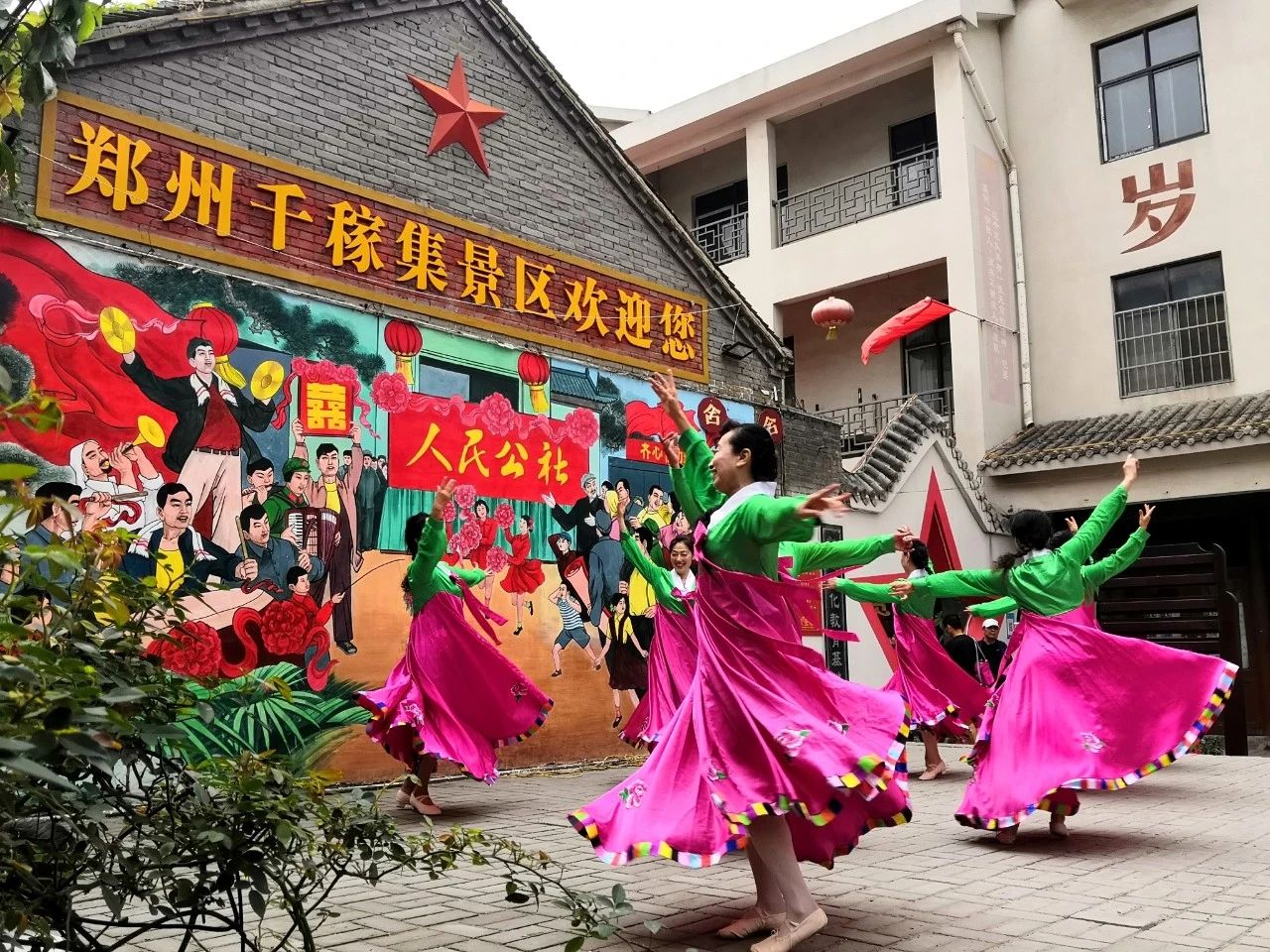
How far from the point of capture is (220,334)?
7.48 metres

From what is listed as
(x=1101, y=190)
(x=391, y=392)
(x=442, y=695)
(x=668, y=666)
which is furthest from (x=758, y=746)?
(x=1101, y=190)

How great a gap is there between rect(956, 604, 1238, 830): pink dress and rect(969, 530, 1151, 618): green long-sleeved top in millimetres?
345

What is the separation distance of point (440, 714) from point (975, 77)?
13329mm

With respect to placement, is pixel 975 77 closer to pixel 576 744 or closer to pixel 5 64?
pixel 576 744

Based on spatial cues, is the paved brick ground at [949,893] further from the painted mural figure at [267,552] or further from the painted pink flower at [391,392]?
the painted pink flower at [391,392]

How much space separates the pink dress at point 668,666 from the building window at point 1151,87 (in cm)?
1210

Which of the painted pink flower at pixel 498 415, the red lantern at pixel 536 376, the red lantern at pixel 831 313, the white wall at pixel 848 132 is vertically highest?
the white wall at pixel 848 132

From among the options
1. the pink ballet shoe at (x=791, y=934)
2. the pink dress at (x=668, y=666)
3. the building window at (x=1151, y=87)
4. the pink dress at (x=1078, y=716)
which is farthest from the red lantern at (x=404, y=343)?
the building window at (x=1151, y=87)

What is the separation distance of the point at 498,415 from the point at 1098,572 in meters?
5.00

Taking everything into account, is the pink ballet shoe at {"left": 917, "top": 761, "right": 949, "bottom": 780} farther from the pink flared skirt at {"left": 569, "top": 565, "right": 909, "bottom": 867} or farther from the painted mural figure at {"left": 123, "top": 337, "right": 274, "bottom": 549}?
the painted mural figure at {"left": 123, "top": 337, "right": 274, "bottom": 549}

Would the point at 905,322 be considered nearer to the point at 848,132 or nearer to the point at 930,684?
the point at 848,132

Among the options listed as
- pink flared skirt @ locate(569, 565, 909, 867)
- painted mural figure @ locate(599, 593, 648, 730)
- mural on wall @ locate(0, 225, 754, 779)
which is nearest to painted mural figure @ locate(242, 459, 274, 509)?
mural on wall @ locate(0, 225, 754, 779)

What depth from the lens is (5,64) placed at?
2.80 meters

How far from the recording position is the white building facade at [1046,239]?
14375mm
